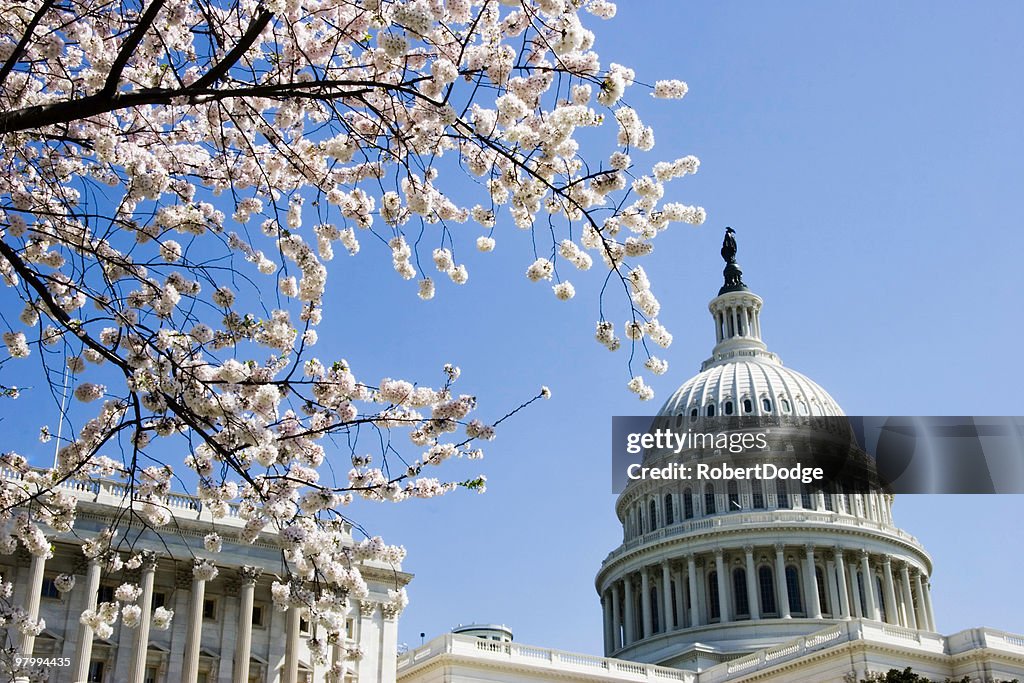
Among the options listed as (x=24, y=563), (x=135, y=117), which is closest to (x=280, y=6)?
(x=135, y=117)

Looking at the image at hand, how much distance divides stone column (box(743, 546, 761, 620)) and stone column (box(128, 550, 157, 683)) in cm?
5687

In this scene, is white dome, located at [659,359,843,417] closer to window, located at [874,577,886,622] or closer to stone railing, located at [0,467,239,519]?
window, located at [874,577,886,622]

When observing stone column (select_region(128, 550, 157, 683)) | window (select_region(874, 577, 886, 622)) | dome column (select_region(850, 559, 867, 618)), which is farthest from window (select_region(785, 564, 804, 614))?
stone column (select_region(128, 550, 157, 683))

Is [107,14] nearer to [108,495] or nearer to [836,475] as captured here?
[108,495]

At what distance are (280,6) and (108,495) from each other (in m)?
41.1

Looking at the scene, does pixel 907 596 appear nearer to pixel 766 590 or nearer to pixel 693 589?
pixel 766 590

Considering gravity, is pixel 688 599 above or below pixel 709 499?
below

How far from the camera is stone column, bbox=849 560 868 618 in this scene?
312ft

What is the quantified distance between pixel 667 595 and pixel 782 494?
1369 cm

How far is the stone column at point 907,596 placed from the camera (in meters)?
97.6

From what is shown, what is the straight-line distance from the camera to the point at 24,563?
46875mm

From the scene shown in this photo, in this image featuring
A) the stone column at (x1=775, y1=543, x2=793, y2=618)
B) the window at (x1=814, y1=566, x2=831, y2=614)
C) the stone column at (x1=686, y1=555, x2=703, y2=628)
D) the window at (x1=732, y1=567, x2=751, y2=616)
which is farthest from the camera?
the window at (x1=732, y1=567, x2=751, y2=616)

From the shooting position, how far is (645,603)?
102 m

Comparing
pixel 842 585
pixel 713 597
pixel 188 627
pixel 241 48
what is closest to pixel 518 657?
pixel 188 627
